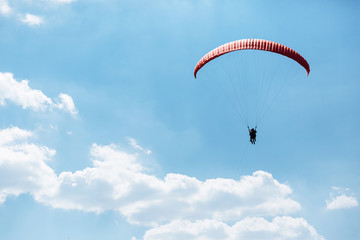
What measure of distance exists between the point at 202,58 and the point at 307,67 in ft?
37.7

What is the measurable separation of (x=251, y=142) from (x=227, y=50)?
37.9 ft

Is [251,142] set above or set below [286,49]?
below

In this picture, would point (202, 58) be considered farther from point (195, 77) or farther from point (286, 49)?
point (286, 49)

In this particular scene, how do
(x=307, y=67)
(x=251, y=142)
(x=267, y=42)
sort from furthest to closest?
(x=251, y=142) → (x=307, y=67) → (x=267, y=42)

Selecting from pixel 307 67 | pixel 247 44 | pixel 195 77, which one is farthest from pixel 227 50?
pixel 307 67

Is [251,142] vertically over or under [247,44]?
under

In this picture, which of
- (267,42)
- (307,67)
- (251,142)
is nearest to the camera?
(267,42)

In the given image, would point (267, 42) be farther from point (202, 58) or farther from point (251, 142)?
point (251, 142)

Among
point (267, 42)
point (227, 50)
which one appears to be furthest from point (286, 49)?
point (227, 50)

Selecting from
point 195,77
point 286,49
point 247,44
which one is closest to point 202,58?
point 195,77

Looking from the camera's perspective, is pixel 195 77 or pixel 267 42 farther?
pixel 195 77

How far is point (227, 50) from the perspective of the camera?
3988 centimetres

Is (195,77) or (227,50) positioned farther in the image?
(195,77)

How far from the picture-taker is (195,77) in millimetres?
44344
